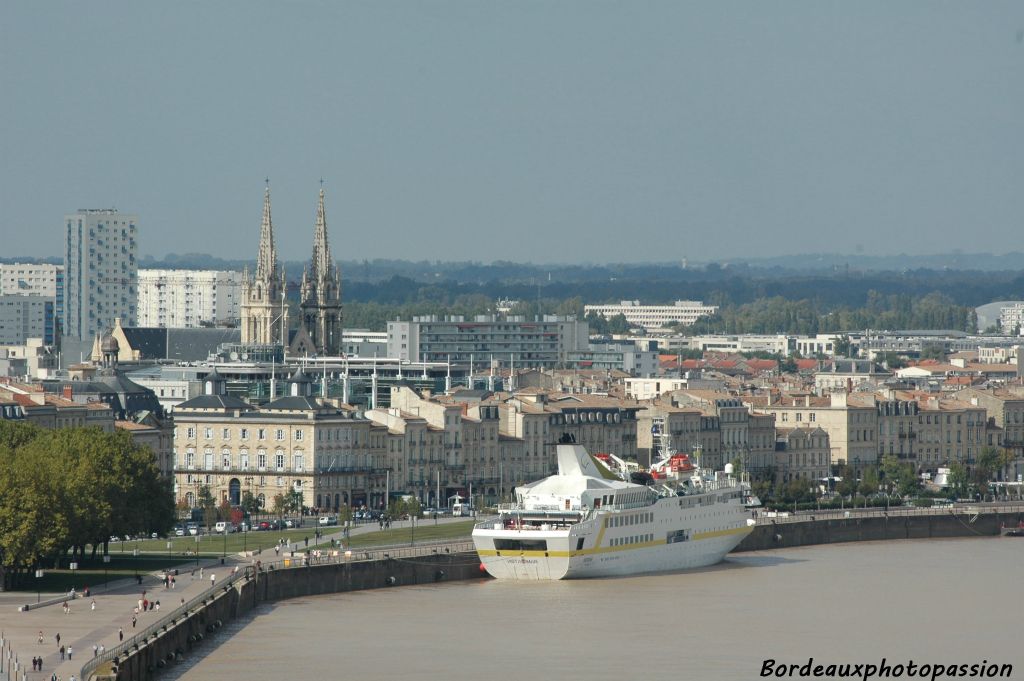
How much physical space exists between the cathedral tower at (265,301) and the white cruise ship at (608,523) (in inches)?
3519

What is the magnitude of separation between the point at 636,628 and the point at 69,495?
16.2m

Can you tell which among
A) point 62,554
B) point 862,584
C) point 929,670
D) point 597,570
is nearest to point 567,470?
point 597,570

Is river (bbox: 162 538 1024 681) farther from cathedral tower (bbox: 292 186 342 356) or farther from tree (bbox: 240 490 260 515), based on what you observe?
cathedral tower (bbox: 292 186 342 356)

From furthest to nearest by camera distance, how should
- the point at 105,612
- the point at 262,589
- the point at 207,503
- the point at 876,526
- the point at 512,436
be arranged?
the point at 512,436 < the point at 876,526 < the point at 207,503 < the point at 262,589 < the point at 105,612

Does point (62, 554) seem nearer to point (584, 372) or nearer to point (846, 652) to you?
point (846, 652)

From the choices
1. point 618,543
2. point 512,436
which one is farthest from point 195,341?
point 618,543

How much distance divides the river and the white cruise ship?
0.85m

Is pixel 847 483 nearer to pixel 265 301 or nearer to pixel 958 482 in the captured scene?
pixel 958 482

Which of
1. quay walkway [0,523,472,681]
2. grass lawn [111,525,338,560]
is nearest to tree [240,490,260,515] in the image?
grass lawn [111,525,338,560]

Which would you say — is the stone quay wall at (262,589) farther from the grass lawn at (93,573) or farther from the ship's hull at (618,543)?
the grass lawn at (93,573)

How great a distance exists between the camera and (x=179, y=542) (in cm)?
9856

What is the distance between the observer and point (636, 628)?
80.8m

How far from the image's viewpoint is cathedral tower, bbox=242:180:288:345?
192 m

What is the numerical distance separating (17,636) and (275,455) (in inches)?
2026
